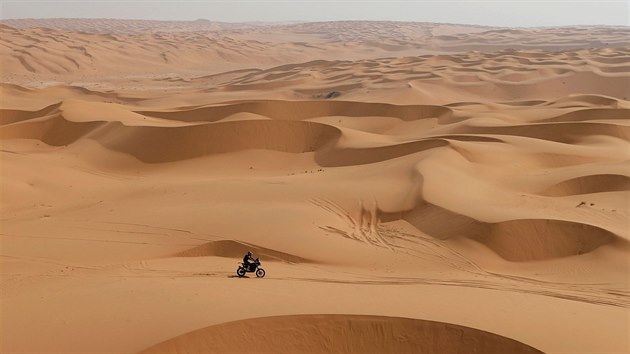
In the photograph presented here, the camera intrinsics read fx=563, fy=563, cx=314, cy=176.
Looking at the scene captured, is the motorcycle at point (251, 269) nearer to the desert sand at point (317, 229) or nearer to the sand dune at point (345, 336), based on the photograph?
the desert sand at point (317, 229)

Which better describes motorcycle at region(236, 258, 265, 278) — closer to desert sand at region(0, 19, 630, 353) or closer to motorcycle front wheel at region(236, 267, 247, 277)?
motorcycle front wheel at region(236, 267, 247, 277)

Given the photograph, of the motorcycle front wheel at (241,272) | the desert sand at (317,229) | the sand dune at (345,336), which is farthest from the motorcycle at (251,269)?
the sand dune at (345,336)

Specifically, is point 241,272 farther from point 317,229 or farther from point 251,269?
point 317,229

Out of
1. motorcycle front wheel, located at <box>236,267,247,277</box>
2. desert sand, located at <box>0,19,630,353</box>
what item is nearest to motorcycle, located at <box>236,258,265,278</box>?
motorcycle front wheel, located at <box>236,267,247,277</box>

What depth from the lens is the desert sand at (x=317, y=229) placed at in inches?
249

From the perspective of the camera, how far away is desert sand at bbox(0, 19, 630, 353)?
633cm

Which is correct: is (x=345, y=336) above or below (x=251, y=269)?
below

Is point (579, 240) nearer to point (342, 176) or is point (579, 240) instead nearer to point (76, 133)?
point (342, 176)

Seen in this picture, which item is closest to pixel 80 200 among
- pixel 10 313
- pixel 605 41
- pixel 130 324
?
pixel 10 313

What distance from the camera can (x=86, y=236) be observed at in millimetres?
10977

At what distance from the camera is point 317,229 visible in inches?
436

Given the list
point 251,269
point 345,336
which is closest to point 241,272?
point 251,269

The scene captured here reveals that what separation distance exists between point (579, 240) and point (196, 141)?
13.5m

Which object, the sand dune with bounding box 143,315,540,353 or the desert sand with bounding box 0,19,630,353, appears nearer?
the sand dune with bounding box 143,315,540,353
